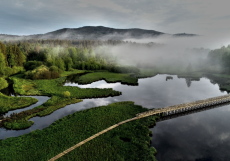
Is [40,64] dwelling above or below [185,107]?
above

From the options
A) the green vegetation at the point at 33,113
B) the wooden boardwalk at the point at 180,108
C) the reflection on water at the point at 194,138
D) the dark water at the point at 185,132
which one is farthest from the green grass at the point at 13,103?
the reflection on water at the point at 194,138

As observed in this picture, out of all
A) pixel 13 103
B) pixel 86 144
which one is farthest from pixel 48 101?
pixel 86 144

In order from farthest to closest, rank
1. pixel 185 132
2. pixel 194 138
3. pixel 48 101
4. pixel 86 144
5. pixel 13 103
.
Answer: pixel 48 101, pixel 13 103, pixel 185 132, pixel 194 138, pixel 86 144

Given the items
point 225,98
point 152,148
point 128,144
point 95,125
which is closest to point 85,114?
point 95,125

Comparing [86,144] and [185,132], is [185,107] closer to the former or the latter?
[185,132]

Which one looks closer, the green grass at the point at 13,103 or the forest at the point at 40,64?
the green grass at the point at 13,103

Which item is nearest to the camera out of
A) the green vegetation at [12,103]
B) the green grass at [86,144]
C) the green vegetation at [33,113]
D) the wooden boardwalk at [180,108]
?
the green grass at [86,144]

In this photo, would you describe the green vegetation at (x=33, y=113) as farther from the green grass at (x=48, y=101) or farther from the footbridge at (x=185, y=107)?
the footbridge at (x=185, y=107)

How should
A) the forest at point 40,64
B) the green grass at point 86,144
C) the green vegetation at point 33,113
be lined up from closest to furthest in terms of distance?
the green grass at point 86,144, the green vegetation at point 33,113, the forest at point 40,64

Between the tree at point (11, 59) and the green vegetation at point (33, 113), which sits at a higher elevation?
the tree at point (11, 59)

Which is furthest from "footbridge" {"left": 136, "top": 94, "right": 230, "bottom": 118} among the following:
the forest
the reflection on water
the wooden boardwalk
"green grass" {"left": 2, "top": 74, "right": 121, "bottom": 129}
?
the forest
